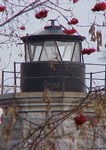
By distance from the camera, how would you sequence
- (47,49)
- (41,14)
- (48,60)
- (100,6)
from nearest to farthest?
(100,6) → (41,14) → (48,60) → (47,49)

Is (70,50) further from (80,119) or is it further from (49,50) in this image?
(80,119)

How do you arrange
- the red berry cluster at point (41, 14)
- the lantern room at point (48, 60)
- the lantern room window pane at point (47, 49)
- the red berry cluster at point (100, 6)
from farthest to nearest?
the lantern room window pane at point (47, 49) → the lantern room at point (48, 60) → the red berry cluster at point (41, 14) → the red berry cluster at point (100, 6)

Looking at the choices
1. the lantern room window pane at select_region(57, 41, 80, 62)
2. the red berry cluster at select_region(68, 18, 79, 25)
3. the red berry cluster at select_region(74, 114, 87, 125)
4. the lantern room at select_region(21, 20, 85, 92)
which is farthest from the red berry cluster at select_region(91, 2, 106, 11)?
the lantern room window pane at select_region(57, 41, 80, 62)

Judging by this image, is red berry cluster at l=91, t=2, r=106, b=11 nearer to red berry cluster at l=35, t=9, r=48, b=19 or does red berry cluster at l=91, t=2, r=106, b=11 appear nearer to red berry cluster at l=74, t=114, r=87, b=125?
red berry cluster at l=35, t=9, r=48, b=19

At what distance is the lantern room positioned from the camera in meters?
6.58

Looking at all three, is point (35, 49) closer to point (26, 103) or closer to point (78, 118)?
point (26, 103)

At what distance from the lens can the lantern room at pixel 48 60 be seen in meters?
6.58

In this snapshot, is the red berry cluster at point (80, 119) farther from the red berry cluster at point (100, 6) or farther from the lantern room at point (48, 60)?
the lantern room at point (48, 60)

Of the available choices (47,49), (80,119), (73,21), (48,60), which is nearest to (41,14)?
(73,21)

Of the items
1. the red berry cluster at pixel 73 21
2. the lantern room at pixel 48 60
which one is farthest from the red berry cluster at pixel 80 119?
the lantern room at pixel 48 60

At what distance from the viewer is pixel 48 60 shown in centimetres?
656

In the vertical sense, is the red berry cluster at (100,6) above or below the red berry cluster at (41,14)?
above

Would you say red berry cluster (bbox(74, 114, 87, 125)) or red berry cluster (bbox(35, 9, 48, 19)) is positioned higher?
red berry cluster (bbox(35, 9, 48, 19))

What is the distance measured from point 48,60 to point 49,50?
454 mm
